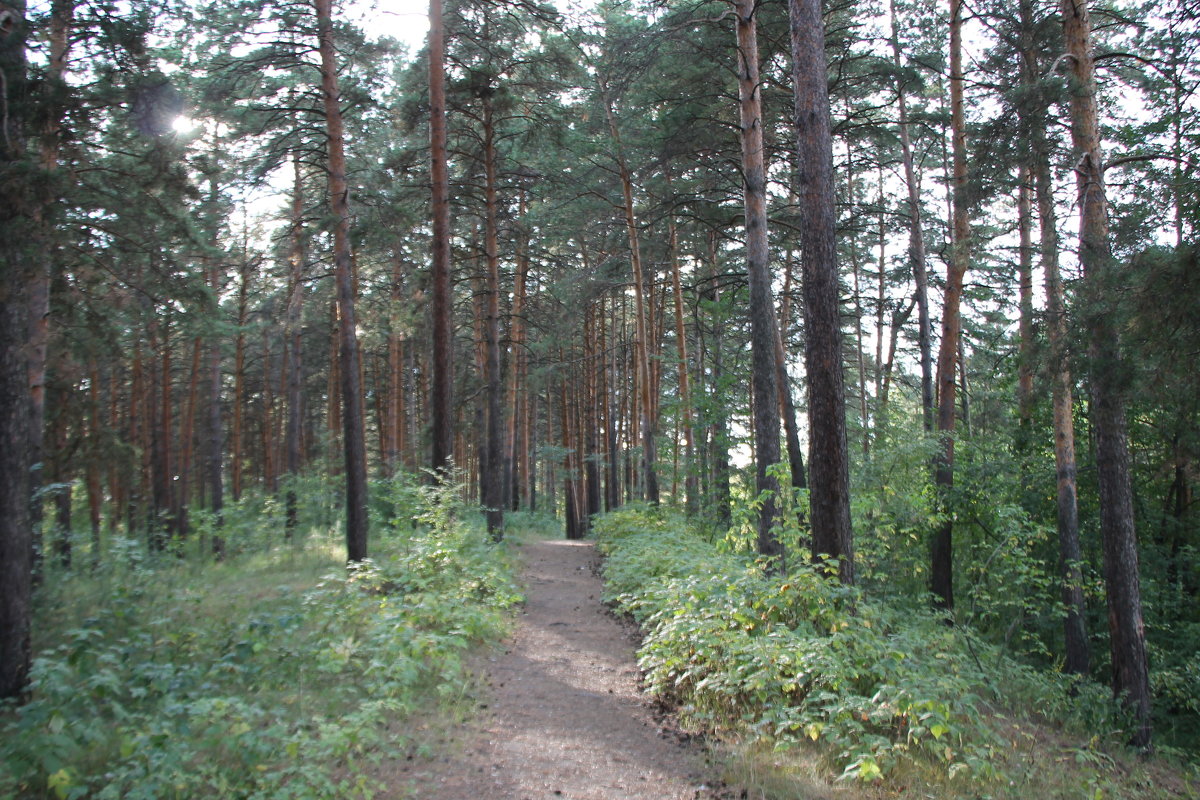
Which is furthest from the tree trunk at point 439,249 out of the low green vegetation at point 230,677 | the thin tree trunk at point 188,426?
the thin tree trunk at point 188,426

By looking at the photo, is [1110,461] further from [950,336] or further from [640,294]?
[640,294]

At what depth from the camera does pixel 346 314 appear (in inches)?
418

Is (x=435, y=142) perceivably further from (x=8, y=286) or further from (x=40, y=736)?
(x=40, y=736)

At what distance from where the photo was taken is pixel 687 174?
17750 mm

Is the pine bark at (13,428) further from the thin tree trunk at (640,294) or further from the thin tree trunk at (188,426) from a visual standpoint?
the thin tree trunk at (640,294)

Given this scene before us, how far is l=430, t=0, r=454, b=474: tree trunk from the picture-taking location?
12031 mm

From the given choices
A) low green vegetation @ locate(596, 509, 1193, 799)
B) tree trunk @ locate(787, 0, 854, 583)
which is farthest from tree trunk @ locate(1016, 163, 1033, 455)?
low green vegetation @ locate(596, 509, 1193, 799)

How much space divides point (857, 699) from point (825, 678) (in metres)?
0.31

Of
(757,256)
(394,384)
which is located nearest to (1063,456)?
Answer: (757,256)

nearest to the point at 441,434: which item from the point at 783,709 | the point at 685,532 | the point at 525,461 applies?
the point at 685,532

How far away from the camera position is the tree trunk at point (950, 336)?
12.3 metres

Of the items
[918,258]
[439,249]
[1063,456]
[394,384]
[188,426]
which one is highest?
[918,258]

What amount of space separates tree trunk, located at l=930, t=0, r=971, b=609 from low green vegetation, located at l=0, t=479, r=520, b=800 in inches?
334

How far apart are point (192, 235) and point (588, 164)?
12.1 meters
